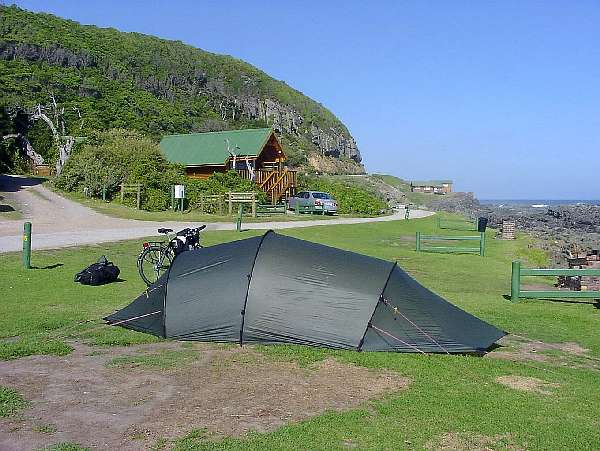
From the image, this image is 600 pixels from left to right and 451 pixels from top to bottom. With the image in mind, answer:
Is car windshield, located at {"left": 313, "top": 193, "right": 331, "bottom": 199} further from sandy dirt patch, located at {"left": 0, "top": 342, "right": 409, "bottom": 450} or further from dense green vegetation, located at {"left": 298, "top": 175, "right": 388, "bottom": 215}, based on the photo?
sandy dirt patch, located at {"left": 0, "top": 342, "right": 409, "bottom": 450}

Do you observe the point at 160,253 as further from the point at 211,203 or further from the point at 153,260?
the point at 211,203

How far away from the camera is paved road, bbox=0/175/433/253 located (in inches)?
831

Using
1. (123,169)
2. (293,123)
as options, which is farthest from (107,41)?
(123,169)

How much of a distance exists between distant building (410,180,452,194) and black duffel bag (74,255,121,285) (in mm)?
103984

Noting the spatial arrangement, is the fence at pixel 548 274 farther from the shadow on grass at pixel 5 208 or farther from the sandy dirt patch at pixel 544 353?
the shadow on grass at pixel 5 208

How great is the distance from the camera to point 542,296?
1416 cm

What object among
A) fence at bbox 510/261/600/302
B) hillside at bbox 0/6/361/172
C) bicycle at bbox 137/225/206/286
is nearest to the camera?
fence at bbox 510/261/600/302

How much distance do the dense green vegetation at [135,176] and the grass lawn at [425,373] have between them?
22195 mm

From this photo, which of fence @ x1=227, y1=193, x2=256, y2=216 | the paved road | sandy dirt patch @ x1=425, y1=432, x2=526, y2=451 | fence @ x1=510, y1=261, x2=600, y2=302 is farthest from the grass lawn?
fence @ x1=227, y1=193, x2=256, y2=216

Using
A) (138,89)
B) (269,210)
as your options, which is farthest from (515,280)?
(138,89)

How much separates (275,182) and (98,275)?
115 ft

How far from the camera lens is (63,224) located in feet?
89.6

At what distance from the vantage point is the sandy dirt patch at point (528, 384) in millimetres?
7570

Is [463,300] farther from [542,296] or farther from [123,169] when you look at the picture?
[123,169]
